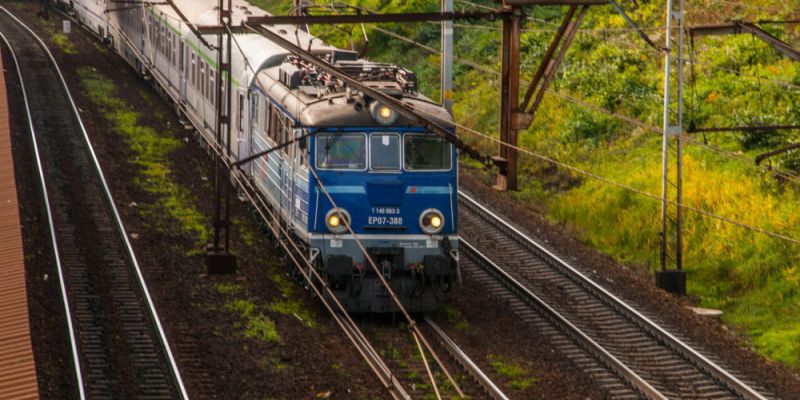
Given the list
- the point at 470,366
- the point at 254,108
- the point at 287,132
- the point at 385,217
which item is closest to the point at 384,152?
the point at 385,217

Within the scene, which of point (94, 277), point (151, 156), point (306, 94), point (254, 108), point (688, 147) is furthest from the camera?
point (151, 156)

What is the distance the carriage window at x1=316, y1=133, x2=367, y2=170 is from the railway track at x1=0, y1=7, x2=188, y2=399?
3.67 metres

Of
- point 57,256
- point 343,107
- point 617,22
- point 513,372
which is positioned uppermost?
point 617,22

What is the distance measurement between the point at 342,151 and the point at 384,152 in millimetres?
669

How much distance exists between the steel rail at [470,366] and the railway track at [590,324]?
1.78 m

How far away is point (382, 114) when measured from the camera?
20516mm

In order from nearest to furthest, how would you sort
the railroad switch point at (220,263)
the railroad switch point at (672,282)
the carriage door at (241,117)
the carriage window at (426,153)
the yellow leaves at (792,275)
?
the carriage window at (426,153) < the railroad switch point at (220,263) < the yellow leaves at (792,275) < the railroad switch point at (672,282) < the carriage door at (241,117)

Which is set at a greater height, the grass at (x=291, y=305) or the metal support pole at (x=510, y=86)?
A: the metal support pole at (x=510, y=86)

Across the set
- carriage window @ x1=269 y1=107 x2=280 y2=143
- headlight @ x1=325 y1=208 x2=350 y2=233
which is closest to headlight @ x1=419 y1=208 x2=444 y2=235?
headlight @ x1=325 y1=208 x2=350 y2=233

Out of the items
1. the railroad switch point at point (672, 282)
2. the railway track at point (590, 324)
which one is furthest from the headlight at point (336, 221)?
the railroad switch point at point (672, 282)

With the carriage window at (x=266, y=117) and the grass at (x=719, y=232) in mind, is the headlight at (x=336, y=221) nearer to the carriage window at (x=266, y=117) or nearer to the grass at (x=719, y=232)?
the carriage window at (x=266, y=117)

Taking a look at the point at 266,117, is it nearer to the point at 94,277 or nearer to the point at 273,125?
the point at 273,125

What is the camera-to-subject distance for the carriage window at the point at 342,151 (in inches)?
811

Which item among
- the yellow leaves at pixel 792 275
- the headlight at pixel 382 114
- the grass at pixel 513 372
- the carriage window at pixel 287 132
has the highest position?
the headlight at pixel 382 114
